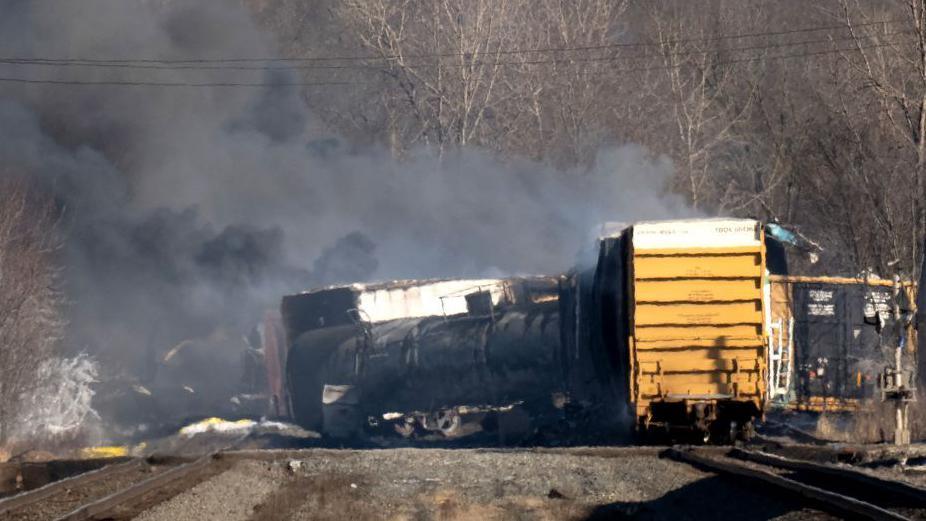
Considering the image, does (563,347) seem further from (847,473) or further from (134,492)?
(134,492)

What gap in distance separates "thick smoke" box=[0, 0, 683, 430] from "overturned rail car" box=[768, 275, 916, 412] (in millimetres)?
10051

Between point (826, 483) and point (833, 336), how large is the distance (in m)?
13.4

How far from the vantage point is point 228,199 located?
44375 millimetres

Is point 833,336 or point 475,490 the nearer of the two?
point 475,490

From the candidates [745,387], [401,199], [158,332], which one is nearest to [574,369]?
[745,387]

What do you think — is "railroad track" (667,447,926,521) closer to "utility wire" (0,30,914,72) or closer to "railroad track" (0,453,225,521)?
"railroad track" (0,453,225,521)

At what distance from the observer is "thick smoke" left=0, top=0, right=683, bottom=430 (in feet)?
122

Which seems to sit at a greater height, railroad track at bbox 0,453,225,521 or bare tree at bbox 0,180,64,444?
bare tree at bbox 0,180,64,444

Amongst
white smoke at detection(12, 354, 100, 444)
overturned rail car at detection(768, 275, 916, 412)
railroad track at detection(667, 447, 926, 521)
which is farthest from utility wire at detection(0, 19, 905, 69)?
railroad track at detection(667, 447, 926, 521)

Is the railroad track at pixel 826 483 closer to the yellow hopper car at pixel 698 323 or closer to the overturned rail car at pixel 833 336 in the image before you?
the yellow hopper car at pixel 698 323

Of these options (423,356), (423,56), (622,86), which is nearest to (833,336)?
(423,356)

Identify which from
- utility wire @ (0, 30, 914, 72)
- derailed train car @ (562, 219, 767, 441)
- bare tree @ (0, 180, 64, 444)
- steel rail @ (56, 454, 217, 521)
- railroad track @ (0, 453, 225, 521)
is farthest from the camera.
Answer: utility wire @ (0, 30, 914, 72)

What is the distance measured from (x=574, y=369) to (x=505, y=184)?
1812cm

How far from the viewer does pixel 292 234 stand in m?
43.4
